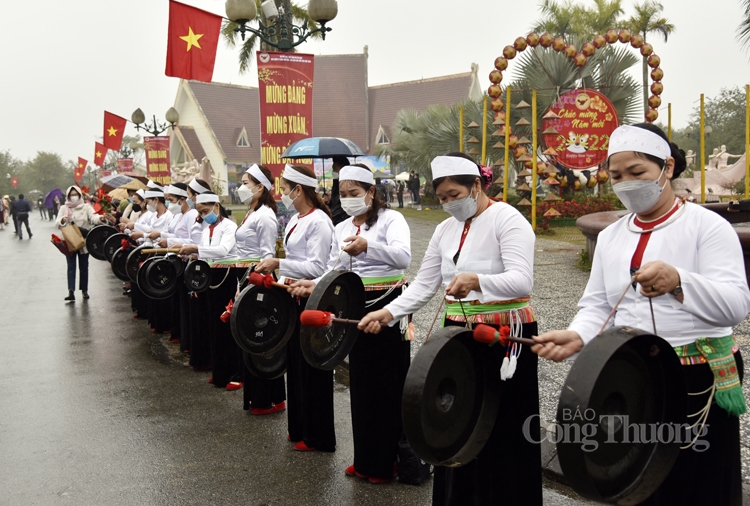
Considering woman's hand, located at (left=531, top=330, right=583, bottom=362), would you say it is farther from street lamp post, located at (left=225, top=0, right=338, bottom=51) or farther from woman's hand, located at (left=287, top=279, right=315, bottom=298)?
street lamp post, located at (left=225, top=0, right=338, bottom=51)

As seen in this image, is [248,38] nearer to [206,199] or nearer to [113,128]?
[113,128]

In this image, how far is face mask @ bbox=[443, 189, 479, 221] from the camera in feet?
11.2

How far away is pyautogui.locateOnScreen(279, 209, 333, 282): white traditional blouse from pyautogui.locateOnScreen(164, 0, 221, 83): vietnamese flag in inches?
207

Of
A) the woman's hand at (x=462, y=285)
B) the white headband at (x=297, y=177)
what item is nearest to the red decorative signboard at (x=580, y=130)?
the white headband at (x=297, y=177)

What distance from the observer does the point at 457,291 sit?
3.05 metres

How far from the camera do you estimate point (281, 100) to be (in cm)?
1053

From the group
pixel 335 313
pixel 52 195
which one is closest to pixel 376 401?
pixel 335 313

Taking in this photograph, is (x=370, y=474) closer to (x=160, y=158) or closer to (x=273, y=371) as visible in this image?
(x=273, y=371)

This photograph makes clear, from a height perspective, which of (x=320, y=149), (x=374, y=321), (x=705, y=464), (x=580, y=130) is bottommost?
(x=705, y=464)

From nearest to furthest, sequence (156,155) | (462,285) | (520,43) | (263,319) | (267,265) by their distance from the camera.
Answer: (462,285) < (263,319) < (267,265) < (520,43) < (156,155)

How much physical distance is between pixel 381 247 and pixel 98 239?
9.71 metres

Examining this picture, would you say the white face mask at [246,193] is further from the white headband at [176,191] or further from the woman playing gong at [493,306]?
the white headband at [176,191]

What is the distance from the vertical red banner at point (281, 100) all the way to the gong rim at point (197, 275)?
390cm

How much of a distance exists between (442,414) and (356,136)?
180 ft
